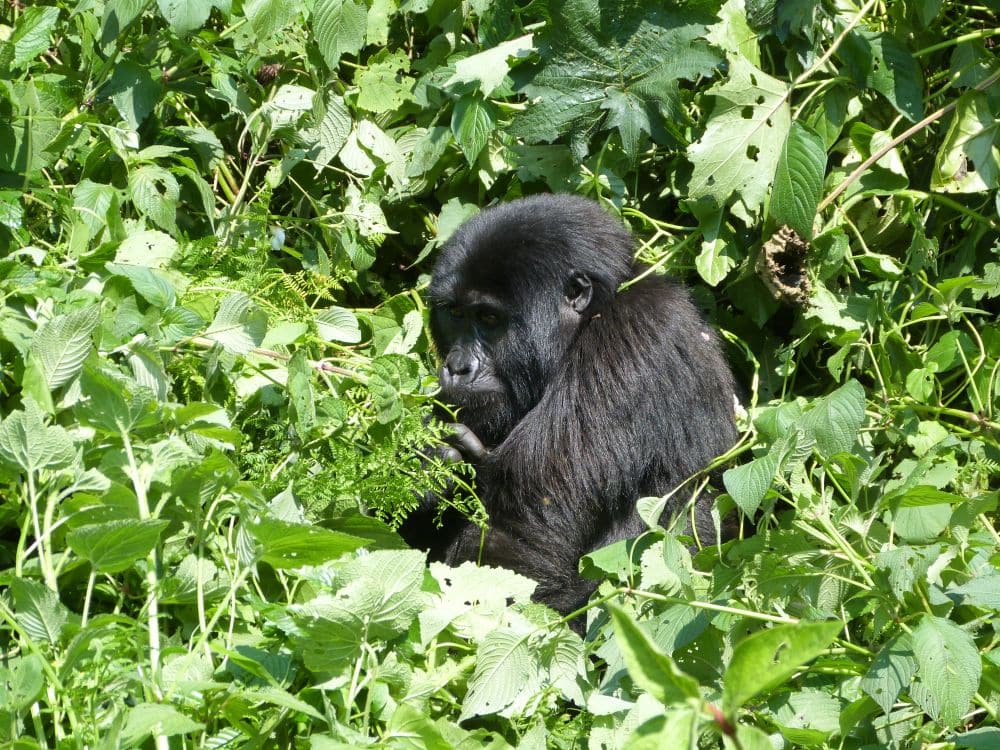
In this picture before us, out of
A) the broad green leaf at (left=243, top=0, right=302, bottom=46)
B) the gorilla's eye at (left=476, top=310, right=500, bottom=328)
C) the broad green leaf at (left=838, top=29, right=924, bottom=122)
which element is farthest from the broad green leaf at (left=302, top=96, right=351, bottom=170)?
the broad green leaf at (left=838, top=29, right=924, bottom=122)

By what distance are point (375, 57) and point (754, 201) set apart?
168 centimetres

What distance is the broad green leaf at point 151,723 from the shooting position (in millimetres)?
1861

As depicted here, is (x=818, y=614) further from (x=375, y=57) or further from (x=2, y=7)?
(x=2, y=7)

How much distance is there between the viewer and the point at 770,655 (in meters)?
1.40

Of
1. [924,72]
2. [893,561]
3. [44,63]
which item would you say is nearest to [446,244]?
[44,63]

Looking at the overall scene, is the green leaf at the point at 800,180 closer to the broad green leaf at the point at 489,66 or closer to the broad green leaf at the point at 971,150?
the broad green leaf at the point at 971,150

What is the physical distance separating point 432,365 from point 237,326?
5.28 feet

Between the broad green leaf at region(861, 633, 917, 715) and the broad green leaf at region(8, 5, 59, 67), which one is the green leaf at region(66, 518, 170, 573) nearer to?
the broad green leaf at region(861, 633, 917, 715)

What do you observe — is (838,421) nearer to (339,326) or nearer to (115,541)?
(339,326)

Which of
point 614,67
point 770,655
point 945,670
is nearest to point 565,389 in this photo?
point 614,67

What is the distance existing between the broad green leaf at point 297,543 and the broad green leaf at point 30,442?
→ 0.42 metres

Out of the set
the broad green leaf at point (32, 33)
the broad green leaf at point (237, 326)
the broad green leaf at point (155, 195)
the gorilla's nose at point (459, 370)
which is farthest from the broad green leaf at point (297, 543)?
the broad green leaf at point (32, 33)

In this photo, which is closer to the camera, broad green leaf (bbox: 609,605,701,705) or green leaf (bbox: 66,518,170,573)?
broad green leaf (bbox: 609,605,701,705)

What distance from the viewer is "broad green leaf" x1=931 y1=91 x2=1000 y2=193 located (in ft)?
12.6
